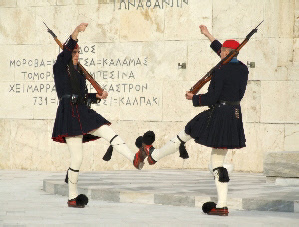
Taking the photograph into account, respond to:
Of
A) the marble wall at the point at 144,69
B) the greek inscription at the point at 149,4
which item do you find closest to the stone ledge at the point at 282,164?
the marble wall at the point at 144,69

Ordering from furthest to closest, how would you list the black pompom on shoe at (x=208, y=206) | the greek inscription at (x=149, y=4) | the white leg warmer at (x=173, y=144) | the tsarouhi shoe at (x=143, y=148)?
the greek inscription at (x=149, y=4) < the tsarouhi shoe at (x=143, y=148) < the white leg warmer at (x=173, y=144) < the black pompom on shoe at (x=208, y=206)

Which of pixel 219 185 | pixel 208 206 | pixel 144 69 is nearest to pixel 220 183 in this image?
pixel 219 185

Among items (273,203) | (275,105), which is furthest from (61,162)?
(273,203)

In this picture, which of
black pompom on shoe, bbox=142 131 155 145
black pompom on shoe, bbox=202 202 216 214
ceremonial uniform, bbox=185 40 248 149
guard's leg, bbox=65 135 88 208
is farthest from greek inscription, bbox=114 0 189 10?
black pompom on shoe, bbox=202 202 216 214

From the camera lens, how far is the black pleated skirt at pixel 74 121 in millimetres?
9828

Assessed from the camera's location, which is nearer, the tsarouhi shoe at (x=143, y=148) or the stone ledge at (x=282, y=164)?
the tsarouhi shoe at (x=143, y=148)

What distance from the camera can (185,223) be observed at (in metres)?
8.62

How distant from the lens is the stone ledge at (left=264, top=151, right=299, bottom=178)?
1206 cm

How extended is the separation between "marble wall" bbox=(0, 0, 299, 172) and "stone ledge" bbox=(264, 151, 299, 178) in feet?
6.60

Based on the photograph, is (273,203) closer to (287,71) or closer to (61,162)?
(287,71)

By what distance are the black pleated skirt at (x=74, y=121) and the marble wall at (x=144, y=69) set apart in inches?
193

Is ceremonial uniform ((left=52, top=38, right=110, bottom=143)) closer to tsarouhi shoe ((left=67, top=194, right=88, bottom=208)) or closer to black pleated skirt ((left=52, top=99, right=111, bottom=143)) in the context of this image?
black pleated skirt ((left=52, top=99, right=111, bottom=143))

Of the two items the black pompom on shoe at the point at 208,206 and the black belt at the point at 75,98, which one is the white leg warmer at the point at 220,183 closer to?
the black pompom on shoe at the point at 208,206

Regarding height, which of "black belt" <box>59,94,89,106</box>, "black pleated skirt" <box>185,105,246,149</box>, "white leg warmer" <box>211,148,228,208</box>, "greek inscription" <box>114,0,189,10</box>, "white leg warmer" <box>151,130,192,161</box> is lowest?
"white leg warmer" <box>211,148,228,208</box>
